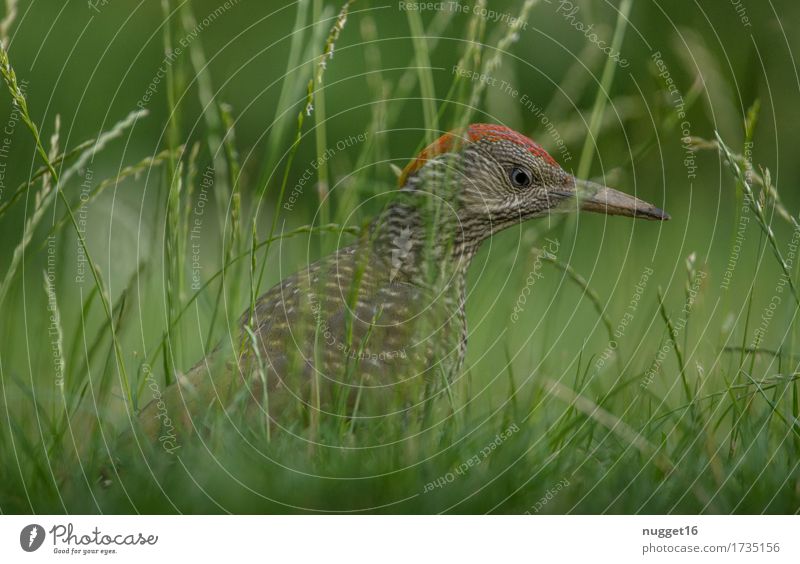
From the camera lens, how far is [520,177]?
10.8 feet

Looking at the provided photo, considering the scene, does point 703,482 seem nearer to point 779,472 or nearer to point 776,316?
point 779,472

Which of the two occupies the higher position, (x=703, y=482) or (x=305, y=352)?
(x=305, y=352)

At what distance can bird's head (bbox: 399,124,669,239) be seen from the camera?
3219 millimetres

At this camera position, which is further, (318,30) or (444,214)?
(444,214)

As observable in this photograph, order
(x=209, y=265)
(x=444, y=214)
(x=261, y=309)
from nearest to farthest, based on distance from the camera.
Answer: (x=261, y=309), (x=444, y=214), (x=209, y=265)

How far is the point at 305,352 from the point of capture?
284 centimetres

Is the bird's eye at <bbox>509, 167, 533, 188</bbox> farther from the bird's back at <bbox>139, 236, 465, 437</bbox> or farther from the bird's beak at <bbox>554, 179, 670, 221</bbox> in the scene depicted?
the bird's back at <bbox>139, 236, 465, 437</bbox>

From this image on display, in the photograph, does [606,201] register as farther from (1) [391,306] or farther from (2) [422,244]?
(1) [391,306]

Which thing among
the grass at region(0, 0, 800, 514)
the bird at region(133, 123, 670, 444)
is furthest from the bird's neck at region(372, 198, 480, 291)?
the grass at region(0, 0, 800, 514)

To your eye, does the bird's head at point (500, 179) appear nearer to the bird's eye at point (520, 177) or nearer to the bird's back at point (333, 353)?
the bird's eye at point (520, 177)

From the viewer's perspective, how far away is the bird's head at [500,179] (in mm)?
3219

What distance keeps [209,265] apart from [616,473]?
5.91 ft

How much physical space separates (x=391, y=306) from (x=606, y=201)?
72 cm

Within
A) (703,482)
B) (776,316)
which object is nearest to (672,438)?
(703,482)
